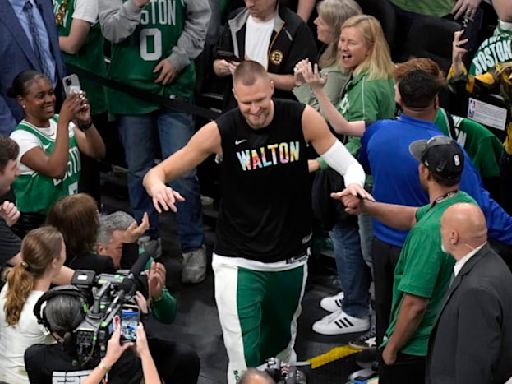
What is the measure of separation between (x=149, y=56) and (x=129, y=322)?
307cm

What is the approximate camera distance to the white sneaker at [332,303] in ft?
21.5

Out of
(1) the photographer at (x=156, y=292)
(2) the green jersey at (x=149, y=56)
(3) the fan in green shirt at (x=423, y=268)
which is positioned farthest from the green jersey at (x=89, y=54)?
(3) the fan in green shirt at (x=423, y=268)

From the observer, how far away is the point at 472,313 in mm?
4039

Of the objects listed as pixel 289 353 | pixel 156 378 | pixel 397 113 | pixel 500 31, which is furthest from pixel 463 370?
pixel 500 31

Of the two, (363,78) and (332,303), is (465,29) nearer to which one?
(363,78)

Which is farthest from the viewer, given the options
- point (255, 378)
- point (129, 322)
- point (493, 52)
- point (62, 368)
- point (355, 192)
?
point (493, 52)

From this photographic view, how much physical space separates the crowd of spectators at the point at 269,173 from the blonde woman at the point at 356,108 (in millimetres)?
11

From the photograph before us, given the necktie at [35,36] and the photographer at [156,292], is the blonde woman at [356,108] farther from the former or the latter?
the necktie at [35,36]

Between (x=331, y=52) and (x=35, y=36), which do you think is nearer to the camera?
(x=331, y=52)

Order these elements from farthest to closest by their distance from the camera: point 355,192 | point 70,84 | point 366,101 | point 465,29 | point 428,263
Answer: point 70,84
point 465,29
point 366,101
point 355,192
point 428,263

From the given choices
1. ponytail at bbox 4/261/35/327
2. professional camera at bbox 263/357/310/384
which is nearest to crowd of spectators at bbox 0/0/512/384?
ponytail at bbox 4/261/35/327

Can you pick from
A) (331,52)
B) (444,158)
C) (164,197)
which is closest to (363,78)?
(331,52)

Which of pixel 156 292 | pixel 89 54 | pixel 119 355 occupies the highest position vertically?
pixel 119 355

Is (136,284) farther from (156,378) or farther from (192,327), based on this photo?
(192,327)
